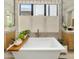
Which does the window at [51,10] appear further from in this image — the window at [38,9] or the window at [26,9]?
the window at [26,9]

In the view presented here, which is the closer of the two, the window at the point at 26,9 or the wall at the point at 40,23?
the window at the point at 26,9

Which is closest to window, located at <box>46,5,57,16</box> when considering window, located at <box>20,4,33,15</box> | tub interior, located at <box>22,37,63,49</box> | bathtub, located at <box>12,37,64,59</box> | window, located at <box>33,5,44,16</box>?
window, located at <box>33,5,44,16</box>

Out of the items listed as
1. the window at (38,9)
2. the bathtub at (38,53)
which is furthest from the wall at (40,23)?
the bathtub at (38,53)

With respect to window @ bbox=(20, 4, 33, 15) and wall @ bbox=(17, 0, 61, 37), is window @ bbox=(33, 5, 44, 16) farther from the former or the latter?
wall @ bbox=(17, 0, 61, 37)

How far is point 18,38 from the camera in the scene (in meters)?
3.09

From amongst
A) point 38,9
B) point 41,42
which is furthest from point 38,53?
point 38,9

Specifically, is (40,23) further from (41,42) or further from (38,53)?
(38,53)

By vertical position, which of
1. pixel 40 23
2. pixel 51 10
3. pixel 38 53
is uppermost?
pixel 51 10

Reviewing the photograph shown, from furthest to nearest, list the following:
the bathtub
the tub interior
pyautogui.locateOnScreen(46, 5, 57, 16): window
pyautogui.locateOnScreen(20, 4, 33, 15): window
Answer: the tub interior, pyautogui.locateOnScreen(20, 4, 33, 15): window, pyautogui.locateOnScreen(46, 5, 57, 16): window, the bathtub
